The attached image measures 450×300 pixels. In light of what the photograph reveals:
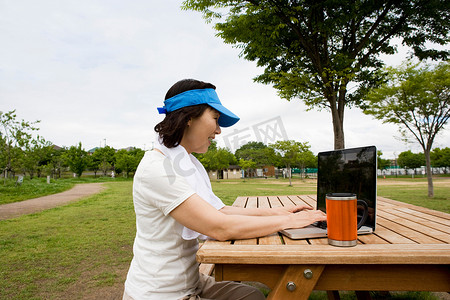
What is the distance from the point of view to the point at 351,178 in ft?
4.66

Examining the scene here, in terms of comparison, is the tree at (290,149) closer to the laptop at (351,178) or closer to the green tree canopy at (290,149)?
the green tree canopy at (290,149)

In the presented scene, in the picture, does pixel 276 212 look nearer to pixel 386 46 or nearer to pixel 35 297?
pixel 35 297

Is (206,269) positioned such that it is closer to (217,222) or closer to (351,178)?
(217,222)

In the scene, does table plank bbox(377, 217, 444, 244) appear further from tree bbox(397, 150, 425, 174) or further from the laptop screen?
tree bbox(397, 150, 425, 174)

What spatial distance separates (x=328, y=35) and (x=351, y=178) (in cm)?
681

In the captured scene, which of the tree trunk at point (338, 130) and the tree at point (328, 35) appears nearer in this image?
the tree at point (328, 35)

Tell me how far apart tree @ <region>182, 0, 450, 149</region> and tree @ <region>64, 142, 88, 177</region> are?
3800cm

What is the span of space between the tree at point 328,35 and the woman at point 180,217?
17.3 feet

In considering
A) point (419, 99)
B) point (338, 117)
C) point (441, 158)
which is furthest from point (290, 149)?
point (441, 158)

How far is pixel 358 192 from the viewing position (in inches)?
54.2

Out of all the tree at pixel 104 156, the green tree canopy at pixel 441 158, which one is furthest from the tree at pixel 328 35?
the green tree canopy at pixel 441 158

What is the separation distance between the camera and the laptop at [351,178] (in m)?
1.26

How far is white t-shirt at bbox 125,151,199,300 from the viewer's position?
117 centimetres

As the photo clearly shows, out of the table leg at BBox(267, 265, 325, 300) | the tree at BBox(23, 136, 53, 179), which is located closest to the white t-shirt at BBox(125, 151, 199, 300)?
the table leg at BBox(267, 265, 325, 300)
